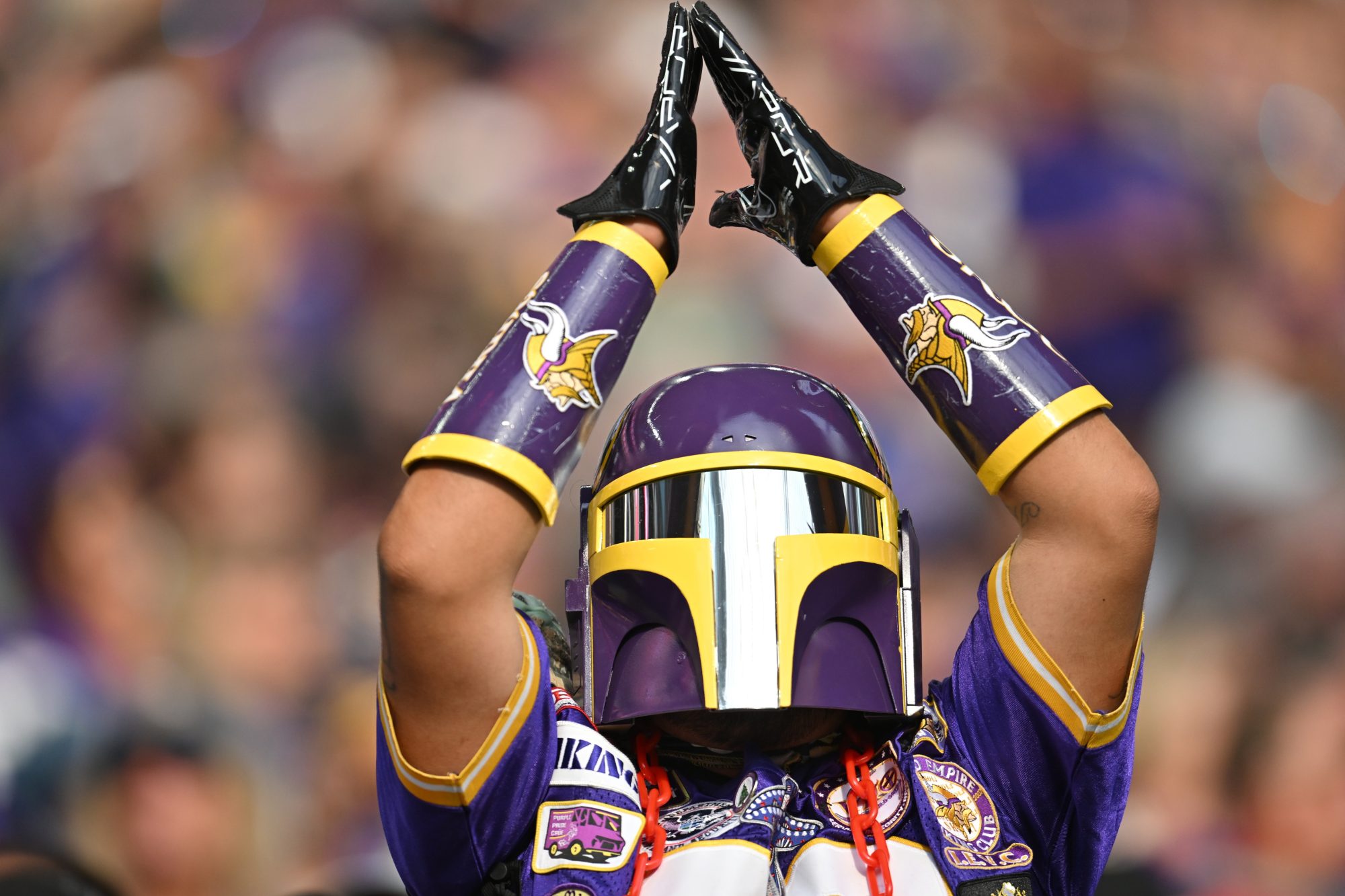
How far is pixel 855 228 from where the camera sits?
66.2 inches

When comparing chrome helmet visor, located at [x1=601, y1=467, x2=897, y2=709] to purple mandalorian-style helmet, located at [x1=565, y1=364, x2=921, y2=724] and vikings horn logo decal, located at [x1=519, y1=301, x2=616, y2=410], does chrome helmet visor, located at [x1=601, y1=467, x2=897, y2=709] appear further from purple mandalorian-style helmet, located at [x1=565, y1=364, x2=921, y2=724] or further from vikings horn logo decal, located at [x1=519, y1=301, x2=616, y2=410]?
vikings horn logo decal, located at [x1=519, y1=301, x2=616, y2=410]

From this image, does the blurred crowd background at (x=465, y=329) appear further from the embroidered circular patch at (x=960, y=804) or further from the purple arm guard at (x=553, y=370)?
the purple arm guard at (x=553, y=370)

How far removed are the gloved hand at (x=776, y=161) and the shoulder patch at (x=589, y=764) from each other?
67 centimetres

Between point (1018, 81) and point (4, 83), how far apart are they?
7.84ft

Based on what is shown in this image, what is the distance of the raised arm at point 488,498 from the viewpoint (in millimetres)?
1420

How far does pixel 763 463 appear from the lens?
1.63m

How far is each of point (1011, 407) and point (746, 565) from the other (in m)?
0.36

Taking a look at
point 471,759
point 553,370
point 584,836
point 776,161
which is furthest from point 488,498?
point 776,161

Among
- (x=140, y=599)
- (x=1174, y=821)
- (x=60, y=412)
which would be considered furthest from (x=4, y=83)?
(x=1174, y=821)

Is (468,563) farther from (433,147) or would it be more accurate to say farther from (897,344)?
(433,147)

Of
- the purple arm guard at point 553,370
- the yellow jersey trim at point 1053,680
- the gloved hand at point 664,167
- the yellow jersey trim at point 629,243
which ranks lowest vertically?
the yellow jersey trim at point 1053,680

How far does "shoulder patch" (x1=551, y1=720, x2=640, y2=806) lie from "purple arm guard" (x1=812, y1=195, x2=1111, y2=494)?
545 mm

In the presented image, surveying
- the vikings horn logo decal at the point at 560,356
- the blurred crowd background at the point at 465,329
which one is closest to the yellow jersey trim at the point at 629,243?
the vikings horn logo decal at the point at 560,356

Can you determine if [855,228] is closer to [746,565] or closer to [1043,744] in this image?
[746,565]
